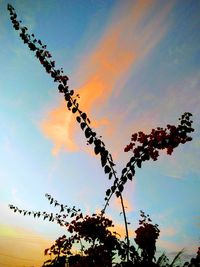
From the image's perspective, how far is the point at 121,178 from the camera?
568cm

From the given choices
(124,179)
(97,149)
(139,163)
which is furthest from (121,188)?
(97,149)

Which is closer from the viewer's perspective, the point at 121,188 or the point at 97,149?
the point at 121,188

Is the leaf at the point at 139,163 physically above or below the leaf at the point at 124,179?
above

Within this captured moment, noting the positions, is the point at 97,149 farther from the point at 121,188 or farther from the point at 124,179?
the point at 121,188

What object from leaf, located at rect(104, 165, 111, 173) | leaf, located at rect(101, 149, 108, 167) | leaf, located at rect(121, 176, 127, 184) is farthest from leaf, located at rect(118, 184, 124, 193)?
leaf, located at rect(101, 149, 108, 167)

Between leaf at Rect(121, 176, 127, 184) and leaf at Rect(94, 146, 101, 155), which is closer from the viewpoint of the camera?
leaf at Rect(121, 176, 127, 184)

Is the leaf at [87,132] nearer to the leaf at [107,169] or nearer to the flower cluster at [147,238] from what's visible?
the leaf at [107,169]

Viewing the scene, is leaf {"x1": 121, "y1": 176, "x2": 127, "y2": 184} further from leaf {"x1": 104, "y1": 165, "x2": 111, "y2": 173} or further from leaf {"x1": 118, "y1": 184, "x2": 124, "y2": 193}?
leaf {"x1": 104, "y1": 165, "x2": 111, "y2": 173}

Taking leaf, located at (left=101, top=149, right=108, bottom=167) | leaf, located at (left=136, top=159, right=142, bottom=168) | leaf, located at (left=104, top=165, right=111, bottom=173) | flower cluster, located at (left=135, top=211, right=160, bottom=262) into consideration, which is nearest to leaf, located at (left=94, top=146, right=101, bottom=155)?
leaf, located at (left=101, top=149, right=108, bottom=167)

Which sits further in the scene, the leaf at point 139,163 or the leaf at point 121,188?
the leaf at point 139,163

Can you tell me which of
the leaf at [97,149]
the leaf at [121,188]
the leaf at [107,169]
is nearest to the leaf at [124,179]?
the leaf at [121,188]

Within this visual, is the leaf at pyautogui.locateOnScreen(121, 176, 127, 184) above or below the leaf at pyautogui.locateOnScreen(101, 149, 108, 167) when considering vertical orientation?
below

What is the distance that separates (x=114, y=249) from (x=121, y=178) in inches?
129

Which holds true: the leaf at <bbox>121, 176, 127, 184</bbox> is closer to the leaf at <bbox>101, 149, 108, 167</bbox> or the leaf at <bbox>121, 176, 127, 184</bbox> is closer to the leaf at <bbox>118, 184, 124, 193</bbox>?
the leaf at <bbox>118, 184, 124, 193</bbox>
